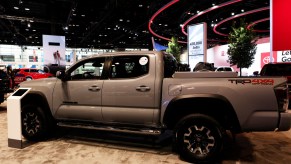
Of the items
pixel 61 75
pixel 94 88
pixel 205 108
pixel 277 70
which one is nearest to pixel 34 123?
pixel 61 75

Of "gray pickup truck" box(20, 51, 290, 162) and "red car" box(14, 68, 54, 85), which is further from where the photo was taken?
"red car" box(14, 68, 54, 85)

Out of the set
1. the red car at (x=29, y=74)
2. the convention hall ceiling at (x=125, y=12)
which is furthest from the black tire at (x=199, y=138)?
the red car at (x=29, y=74)

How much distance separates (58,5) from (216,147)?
1803cm

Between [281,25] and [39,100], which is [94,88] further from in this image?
[281,25]

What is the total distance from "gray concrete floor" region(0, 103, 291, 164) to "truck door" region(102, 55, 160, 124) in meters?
0.60

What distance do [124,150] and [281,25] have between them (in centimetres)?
836

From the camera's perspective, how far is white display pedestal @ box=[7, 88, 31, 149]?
4.30m

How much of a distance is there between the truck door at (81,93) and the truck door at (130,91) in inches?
7.5

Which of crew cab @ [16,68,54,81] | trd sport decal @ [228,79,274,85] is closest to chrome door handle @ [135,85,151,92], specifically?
trd sport decal @ [228,79,274,85]

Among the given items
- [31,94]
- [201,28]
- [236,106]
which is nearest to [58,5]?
[201,28]

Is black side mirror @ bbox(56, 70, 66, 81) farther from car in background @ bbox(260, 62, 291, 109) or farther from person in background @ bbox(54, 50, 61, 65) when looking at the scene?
person in background @ bbox(54, 50, 61, 65)

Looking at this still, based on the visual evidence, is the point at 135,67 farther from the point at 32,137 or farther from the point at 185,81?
the point at 32,137

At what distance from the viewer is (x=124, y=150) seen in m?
4.23

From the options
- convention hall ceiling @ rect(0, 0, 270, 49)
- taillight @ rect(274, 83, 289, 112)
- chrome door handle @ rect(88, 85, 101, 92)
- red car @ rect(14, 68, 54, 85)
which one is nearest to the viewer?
taillight @ rect(274, 83, 289, 112)
